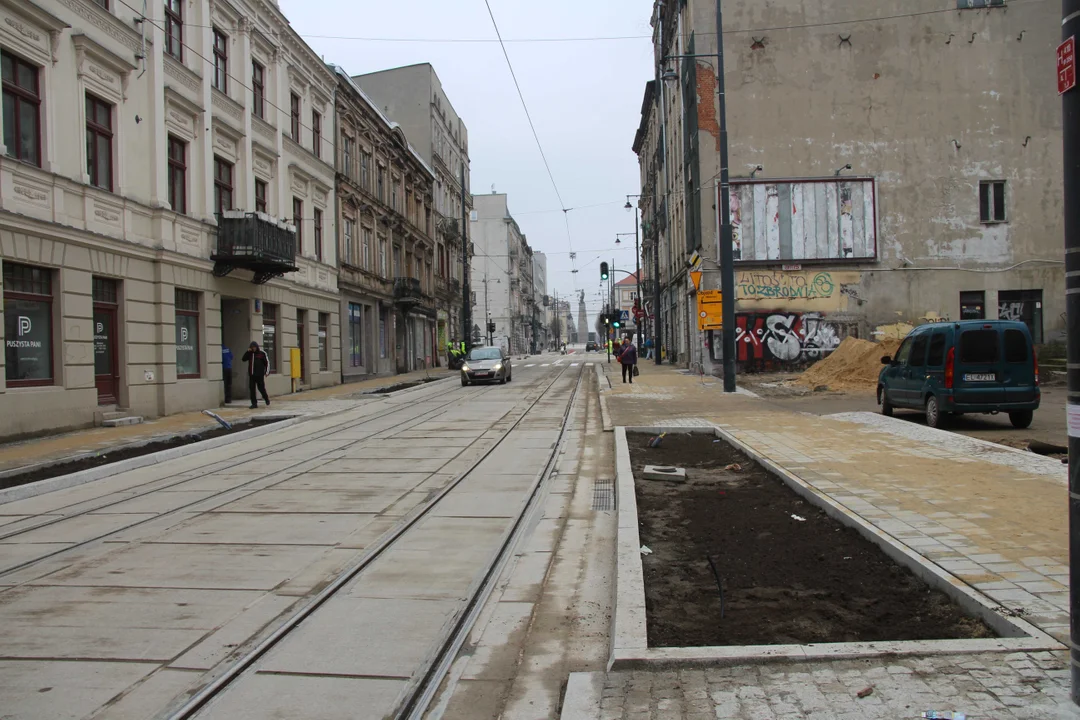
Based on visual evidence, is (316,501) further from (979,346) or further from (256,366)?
(256,366)

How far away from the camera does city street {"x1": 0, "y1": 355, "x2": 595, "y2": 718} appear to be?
12.6 ft

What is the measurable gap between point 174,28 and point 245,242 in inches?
215

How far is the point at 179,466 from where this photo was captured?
11289mm

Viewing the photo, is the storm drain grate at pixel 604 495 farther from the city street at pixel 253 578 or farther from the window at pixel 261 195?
the window at pixel 261 195

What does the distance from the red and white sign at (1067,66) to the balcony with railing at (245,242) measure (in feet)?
66.5

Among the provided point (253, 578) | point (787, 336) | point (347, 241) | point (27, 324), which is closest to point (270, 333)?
point (347, 241)

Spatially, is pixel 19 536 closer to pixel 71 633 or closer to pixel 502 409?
pixel 71 633

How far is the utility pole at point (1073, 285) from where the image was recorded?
302cm

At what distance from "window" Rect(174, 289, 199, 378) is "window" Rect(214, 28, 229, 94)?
248 inches

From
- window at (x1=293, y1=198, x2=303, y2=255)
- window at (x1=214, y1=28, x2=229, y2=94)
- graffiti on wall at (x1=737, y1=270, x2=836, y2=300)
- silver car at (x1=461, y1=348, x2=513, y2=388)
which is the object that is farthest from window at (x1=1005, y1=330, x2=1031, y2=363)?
window at (x1=293, y1=198, x2=303, y2=255)

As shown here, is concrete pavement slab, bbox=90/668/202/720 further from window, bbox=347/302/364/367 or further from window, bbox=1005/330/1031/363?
window, bbox=347/302/364/367

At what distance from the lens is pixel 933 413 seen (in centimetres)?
1310

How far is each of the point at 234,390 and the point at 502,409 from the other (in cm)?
965

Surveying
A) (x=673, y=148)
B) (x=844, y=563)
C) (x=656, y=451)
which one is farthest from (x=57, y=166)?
(x=673, y=148)
